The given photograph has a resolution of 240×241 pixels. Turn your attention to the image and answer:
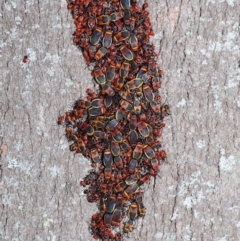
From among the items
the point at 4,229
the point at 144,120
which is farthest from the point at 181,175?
the point at 4,229

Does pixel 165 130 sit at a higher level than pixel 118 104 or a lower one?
lower

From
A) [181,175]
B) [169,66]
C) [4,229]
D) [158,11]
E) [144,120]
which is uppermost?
[158,11]

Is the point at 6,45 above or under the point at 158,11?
under

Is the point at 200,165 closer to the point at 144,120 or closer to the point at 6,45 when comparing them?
the point at 144,120
